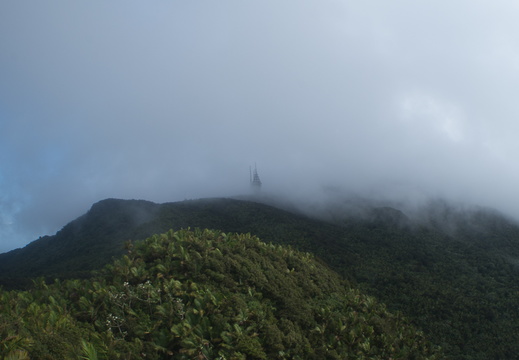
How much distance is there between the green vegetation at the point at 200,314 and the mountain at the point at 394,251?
351 centimetres

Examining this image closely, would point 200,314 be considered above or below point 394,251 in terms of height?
above

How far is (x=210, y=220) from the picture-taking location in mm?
44000

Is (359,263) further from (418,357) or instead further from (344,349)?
(344,349)

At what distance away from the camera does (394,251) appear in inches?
1271

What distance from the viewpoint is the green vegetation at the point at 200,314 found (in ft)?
33.9

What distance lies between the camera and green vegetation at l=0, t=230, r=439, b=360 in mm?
10323

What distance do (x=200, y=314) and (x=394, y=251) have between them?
24.2m

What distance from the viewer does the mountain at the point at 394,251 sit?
20672 millimetres

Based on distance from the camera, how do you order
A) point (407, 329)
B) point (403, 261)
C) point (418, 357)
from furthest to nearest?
point (403, 261) < point (407, 329) < point (418, 357)

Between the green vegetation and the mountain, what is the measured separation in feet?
11.5

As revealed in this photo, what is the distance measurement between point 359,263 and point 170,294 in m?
19.2

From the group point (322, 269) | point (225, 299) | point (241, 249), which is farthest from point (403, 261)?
point (225, 299)

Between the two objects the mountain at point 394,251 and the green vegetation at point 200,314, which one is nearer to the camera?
the green vegetation at point 200,314

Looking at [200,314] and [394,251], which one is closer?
[200,314]
